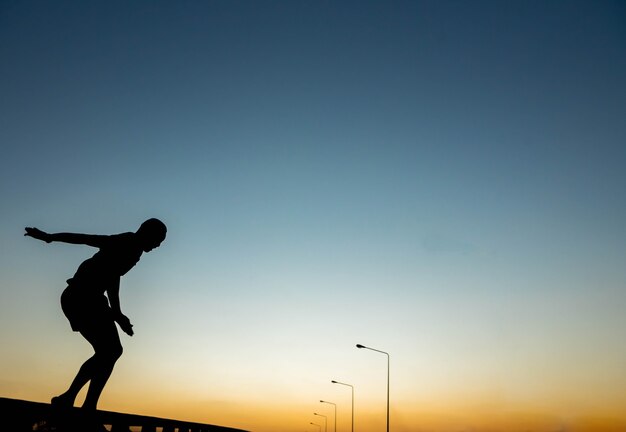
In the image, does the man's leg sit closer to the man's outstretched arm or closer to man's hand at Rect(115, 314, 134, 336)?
man's hand at Rect(115, 314, 134, 336)

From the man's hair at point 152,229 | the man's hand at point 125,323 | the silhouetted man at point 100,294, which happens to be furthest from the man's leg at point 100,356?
the man's hair at point 152,229

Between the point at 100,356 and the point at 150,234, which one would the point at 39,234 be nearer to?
the point at 150,234

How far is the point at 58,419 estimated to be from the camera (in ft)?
14.2

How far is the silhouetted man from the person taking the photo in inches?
203

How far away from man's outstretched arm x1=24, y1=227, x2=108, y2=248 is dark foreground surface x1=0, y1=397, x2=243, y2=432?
5.27 feet

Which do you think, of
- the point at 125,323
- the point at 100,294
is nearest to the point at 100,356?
the point at 125,323

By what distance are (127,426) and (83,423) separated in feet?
2.96

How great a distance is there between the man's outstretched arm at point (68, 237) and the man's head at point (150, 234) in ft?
1.19

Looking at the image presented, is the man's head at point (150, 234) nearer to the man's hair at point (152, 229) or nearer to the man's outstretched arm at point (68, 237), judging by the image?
the man's hair at point (152, 229)

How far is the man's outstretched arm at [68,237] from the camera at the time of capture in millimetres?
5125

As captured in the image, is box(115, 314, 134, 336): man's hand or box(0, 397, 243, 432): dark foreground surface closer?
box(0, 397, 243, 432): dark foreground surface

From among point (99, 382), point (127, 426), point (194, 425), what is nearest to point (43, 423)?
point (99, 382)

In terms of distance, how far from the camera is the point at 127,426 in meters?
5.44

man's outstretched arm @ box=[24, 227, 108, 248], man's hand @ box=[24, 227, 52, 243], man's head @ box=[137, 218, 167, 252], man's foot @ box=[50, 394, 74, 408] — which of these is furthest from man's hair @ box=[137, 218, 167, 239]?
man's foot @ box=[50, 394, 74, 408]
